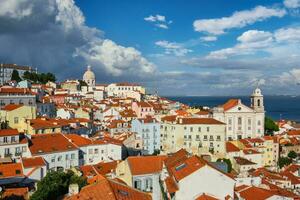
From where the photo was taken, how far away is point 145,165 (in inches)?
1384

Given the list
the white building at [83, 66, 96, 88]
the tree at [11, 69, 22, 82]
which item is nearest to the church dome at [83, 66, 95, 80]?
the white building at [83, 66, 96, 88]

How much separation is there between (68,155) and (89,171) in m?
4.59

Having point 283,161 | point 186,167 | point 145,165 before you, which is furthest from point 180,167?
point 283,161

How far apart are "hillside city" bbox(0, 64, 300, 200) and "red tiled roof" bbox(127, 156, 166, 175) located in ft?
0.32

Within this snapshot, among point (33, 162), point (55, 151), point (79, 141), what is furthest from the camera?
point (79, 141)

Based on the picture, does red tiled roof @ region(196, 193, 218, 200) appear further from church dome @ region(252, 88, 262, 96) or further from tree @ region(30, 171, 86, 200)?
church dome @ region(252, 88, 262, 96)

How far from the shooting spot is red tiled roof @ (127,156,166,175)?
3409 centimetres

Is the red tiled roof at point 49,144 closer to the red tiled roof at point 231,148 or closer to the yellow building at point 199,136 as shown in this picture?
the yellow building at point 199,136

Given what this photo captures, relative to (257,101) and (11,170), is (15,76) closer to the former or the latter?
(257,101)

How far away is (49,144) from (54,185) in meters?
15.5

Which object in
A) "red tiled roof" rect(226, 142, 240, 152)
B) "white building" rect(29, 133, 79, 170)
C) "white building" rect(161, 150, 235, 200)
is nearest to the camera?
"white building" rect(161, 150, 235, 200)

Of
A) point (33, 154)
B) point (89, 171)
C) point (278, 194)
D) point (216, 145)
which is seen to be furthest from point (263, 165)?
point (33, 154)

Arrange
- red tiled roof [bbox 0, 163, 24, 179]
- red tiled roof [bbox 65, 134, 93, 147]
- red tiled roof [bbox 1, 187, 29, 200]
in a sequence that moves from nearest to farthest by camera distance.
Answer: red tiled roof [bbox 1, 187, 29, 200] → red tiled roof [bbox 0, 163, 24, 179] → red tiled roof [bbox 65, 134, 93, 147]

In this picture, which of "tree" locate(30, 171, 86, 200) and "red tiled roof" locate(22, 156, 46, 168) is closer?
"tree" locate(30, 171, 86, 200)
